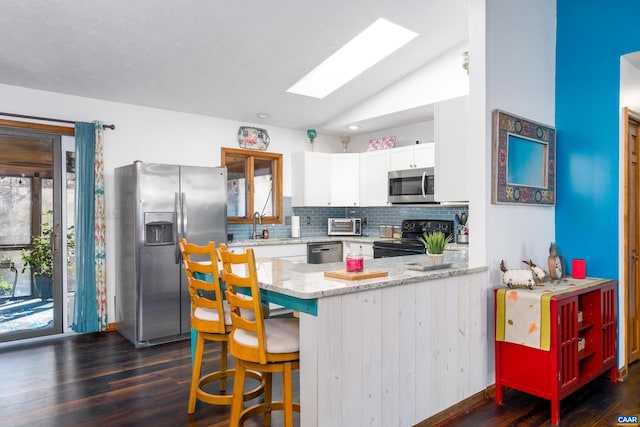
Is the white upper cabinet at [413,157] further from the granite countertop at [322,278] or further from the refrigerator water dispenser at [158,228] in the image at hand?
the refrigerator water dispenser at [158,228]

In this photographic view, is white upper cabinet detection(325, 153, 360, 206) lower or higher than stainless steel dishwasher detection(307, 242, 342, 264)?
higher

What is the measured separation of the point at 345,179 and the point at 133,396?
379 centimetres

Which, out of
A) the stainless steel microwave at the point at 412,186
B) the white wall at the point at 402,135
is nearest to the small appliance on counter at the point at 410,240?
the stainless steel microwave at the point at 412,186

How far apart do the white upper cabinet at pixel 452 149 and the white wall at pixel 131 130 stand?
2.98 m

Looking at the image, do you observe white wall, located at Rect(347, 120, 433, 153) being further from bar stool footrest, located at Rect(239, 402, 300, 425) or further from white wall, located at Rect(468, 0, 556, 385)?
bar stool footrest, located at Rect(239, 402, 300, 425)

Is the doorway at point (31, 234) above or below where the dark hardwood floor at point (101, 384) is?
above

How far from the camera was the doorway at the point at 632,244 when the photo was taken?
322cm

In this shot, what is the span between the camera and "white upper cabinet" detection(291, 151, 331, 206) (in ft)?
18.7

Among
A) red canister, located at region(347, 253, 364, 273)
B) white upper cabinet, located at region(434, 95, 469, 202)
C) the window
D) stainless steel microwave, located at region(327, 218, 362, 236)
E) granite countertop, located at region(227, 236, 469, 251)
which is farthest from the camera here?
stainless steel microwave, located at region(327, 218, 362, 236)

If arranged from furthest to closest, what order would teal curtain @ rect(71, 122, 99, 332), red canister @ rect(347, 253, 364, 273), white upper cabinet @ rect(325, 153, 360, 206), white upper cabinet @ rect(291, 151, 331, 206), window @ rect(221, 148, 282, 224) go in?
white upper cabinet @ rect(325, 153, 360, 206) → white upper cabinet @ rect(291, 151, 331, 206) → window @ rect(221, 148, 282, 224) → teal curtain @ rect(71, 122, 99, 332) → red canister @ rect(347, 253, 364, 273)

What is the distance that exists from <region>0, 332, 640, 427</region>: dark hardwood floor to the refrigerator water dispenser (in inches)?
40.1

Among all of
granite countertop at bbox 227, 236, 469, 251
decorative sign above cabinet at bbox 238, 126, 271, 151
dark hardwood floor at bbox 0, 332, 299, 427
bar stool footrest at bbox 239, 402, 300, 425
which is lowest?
dark hardwood floor at bbox 0, 332, 299, 427

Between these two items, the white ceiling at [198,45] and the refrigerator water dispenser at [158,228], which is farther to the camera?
the refrigerator water dispenser at [158,228]

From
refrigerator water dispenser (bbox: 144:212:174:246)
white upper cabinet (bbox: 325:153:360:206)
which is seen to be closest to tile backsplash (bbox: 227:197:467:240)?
white upper cabinet (bbox: 325:153:360:206)
